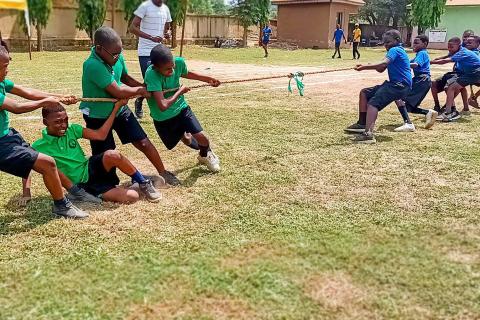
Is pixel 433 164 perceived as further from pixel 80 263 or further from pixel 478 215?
pixel 80 263

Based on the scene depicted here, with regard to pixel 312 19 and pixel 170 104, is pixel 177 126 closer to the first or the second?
pixel 170 104

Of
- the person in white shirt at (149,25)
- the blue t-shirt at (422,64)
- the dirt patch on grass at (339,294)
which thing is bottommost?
the dirt patch on grass at (339,294)

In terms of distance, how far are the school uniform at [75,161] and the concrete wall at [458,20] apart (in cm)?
3531

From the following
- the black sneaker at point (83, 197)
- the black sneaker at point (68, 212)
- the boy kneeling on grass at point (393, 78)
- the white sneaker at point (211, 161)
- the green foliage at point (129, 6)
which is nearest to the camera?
the black sneaker at point (68, 212)

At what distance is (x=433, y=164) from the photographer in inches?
207

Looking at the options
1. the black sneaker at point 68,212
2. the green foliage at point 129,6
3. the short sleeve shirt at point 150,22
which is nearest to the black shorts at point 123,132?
the black sneaker at point 68,212

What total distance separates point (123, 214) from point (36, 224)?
0.62 meters

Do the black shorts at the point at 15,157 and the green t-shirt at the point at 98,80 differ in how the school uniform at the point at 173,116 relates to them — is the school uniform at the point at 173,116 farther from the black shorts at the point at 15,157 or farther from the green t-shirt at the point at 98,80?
the black shorts at the point at 15,157

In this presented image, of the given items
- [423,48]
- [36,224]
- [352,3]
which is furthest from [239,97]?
[352,3]

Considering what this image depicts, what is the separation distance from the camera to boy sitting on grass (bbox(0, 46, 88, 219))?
11.5ft

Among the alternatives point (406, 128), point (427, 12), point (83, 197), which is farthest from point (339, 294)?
point (427, 12)

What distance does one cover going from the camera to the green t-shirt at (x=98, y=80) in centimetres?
407

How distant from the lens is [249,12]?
105 ft

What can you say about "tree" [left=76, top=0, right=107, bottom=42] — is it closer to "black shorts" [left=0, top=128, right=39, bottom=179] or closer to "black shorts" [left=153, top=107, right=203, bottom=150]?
"black shorts" [left=153, top=107, right=203, bottom=150]
